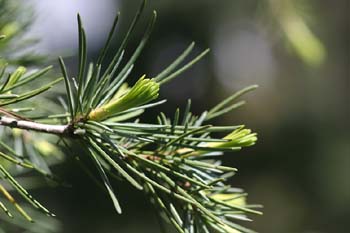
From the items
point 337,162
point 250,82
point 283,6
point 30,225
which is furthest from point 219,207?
point 250,82

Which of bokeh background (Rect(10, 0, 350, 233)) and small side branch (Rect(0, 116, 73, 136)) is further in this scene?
bokeh background (Rect(10, 0, 350, 233))

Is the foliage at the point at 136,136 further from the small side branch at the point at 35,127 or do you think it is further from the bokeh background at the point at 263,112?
the bokeh background at the point at 263,112

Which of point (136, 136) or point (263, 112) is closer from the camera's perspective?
point (136, 136)

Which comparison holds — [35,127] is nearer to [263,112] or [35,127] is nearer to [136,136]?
[136,136]

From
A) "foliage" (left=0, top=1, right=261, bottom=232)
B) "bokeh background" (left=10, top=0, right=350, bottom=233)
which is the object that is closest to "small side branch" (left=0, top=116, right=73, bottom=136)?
"foliage" (left=0, top=1, right=261, bottom=232)

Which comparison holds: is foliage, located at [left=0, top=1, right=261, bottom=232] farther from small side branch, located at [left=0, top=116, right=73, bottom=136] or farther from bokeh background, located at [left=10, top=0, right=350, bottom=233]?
bokeh background, located at [left=10, top=0, right=350, bottom=233]

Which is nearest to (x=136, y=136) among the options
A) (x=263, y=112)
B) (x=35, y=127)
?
(x=35, y=127)

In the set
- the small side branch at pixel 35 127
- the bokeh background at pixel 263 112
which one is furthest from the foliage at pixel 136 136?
the bokeh background at pixel 263 112

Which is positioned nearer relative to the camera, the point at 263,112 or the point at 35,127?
the point at 35,127

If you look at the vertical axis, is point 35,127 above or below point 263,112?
below
